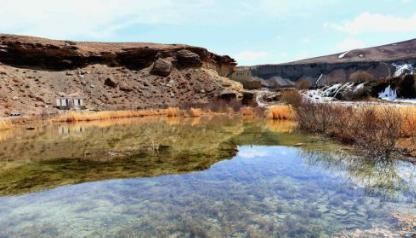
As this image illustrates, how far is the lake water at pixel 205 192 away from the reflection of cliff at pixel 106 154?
4 cm

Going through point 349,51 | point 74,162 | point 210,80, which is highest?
point 349,51

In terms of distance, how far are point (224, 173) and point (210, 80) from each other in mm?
33396

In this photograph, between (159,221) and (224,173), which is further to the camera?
(224,173)

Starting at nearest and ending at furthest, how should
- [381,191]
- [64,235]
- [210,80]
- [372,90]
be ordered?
[64,235]
[381,191]
[372,90]
[210,80]

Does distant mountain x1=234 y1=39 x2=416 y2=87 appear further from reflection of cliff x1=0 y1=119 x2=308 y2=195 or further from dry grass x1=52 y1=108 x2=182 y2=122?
reflection of cliff x1=0 y1=119 x2=308 y2=195

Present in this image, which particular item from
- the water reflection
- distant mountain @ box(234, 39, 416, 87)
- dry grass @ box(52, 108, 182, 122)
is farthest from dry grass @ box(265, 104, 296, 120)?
distant mountain @ box(234, 39, 416, 87)

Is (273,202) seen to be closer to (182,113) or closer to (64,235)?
(64,235)

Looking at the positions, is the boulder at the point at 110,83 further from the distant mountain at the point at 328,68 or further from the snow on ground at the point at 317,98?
the distant mountain at the point at 328,68

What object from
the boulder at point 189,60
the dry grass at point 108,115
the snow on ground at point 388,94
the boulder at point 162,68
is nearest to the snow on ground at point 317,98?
the snow on ground at point 388,94

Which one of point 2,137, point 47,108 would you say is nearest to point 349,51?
point 47,108

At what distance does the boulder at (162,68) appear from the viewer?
4312 centimetres

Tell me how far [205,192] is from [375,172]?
384 cm

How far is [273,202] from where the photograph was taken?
6812 millimetres

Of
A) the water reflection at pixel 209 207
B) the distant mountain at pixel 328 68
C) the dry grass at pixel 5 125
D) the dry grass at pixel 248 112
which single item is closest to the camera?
the water reflection at pixel 209 207
